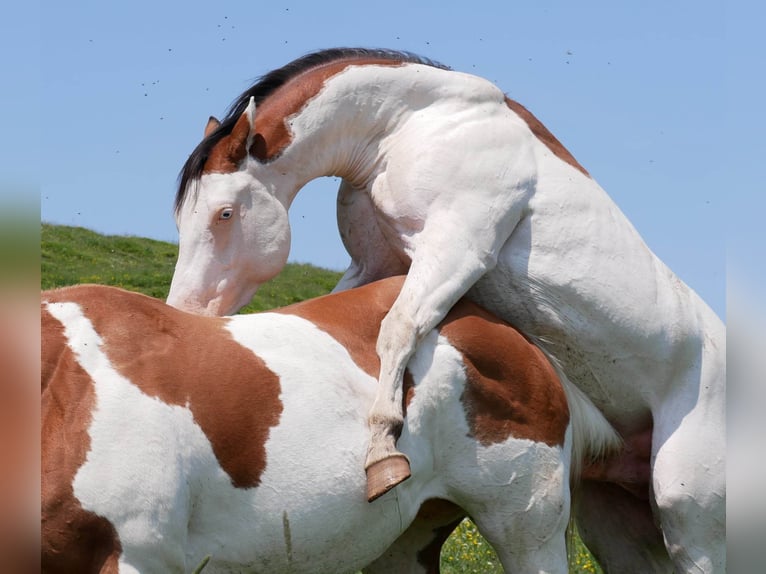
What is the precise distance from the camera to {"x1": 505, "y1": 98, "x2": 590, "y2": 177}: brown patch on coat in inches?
182

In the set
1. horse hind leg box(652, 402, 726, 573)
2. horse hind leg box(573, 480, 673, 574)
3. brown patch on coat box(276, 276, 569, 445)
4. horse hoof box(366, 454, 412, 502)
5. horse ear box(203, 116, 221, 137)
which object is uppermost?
horse ear box(203, 116, 221, 137)

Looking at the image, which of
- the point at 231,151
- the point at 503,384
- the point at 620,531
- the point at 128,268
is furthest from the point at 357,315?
the point at 128,268

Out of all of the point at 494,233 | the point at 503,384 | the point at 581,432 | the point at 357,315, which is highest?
the point at 494,233

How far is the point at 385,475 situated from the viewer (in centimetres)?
359

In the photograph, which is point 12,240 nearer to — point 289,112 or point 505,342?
point 505,342

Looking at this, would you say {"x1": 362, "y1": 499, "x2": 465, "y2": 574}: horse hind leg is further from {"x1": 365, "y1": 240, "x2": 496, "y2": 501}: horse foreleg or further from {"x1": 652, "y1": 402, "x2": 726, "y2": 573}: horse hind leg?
{"x1": 365, "y1": 240, "x2": 496, "y2": 501}: horse foreleg

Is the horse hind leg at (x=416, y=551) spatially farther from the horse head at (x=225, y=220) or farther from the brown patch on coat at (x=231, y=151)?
the brown patch on coat at (x=231, y=151)

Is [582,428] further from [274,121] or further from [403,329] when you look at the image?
[274,121]

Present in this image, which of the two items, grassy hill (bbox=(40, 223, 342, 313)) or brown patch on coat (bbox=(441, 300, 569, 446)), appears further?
grassy hill (bbox=(40, 223, 342, 313))

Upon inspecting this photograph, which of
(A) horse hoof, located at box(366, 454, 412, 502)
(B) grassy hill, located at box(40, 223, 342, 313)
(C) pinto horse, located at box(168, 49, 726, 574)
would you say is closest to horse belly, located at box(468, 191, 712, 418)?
(C) pinto horse, located at box(168, 49, 726, 574)

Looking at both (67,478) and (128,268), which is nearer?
(67,478)

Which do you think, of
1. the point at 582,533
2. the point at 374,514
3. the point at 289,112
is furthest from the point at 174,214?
the point at 582,533

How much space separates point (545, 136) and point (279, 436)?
203cm

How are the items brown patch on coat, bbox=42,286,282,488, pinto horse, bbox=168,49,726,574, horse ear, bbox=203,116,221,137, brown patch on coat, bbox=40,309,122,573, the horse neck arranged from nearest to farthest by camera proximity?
brown patch on coat, bbox=40,309,122,573 → brown patch on coat, bbox=42,286,282,488 → pinto horse, bbox=168,49,726,574 → the horse neck → horse ear, bbox=203,116,221,137
